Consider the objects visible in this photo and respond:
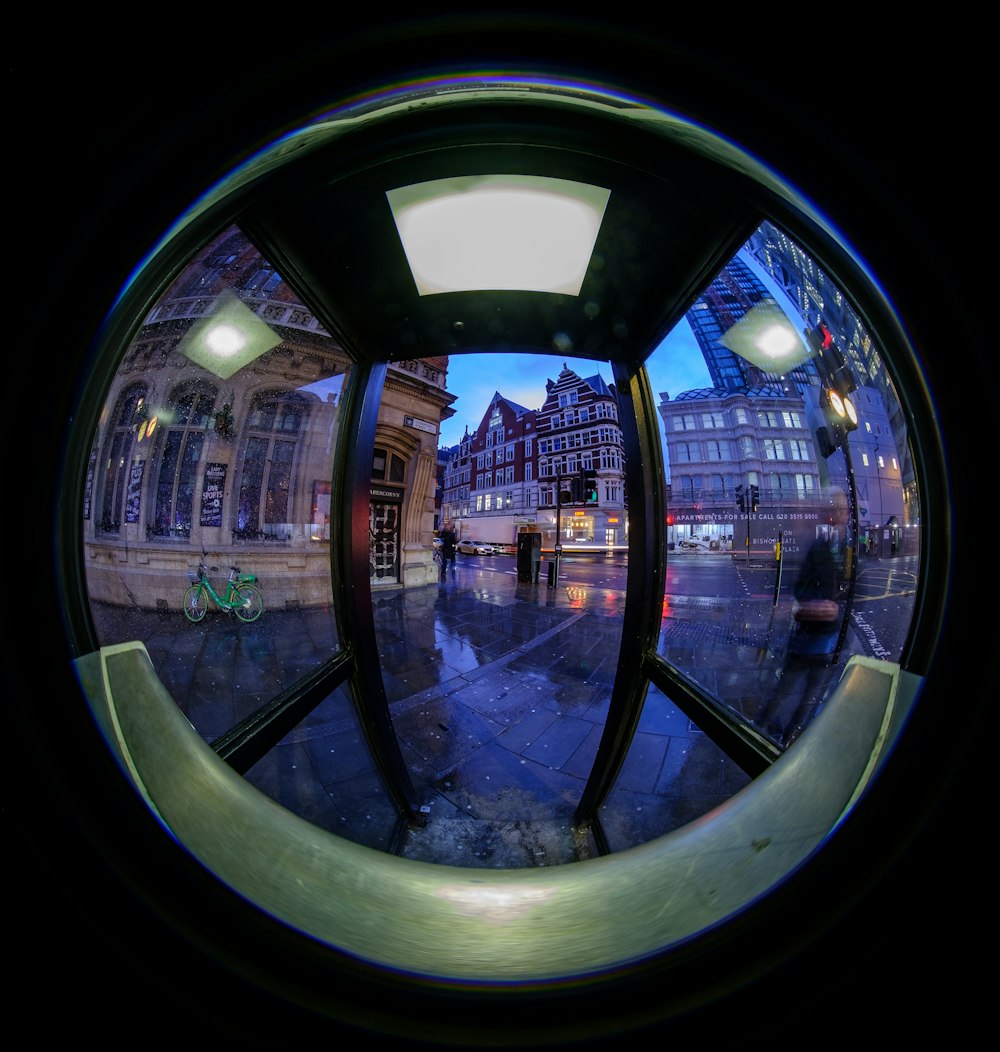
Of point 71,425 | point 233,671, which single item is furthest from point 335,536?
point 233,671

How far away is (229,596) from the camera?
4.93 m

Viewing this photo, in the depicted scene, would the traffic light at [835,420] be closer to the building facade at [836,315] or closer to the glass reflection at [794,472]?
the glass reflection at [794,472]

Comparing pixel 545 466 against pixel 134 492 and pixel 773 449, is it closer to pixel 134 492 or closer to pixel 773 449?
pixel 773 449

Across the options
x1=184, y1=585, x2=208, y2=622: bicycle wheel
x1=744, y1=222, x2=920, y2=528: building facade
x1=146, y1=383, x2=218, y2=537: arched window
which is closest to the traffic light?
x1=744, y1=222, x2=920, y2=528: building facade

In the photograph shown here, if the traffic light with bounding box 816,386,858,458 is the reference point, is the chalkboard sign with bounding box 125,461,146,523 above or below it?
below

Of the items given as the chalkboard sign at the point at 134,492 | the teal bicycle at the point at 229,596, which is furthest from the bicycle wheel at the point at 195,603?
the chalkboard sign at the point at 134,492

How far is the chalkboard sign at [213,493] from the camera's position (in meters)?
3.44

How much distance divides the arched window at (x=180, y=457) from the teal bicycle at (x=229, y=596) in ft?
3.07

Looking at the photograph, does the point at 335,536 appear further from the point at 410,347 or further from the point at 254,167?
the point at 254,167

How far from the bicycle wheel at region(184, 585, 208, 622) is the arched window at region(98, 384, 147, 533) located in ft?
6.55

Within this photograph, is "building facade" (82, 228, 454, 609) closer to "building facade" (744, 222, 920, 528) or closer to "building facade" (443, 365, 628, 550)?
"building facade" (744, 222, 920, 528)

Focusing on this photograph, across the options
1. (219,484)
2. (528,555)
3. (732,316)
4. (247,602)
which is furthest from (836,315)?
(528,555)

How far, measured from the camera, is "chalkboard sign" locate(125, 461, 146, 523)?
240 cm

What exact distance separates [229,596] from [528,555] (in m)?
7.27
